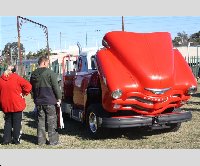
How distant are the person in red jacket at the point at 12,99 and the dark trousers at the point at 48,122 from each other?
1.57 ft

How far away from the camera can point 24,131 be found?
390 inches

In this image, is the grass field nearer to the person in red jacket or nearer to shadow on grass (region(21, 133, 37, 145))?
shadow on grass (region(21, 133, 37, 145))

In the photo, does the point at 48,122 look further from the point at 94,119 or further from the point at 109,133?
the point at 109,133

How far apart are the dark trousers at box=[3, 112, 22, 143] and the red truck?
1.70 metres

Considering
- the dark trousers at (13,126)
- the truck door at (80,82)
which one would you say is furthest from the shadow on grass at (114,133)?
the dark trousers at (13,126)

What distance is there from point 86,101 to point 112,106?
1.34 m

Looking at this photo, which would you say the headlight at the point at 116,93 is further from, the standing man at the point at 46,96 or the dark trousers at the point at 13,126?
the dark trousers at the point at 13,126

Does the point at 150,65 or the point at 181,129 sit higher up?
the point at 150,65

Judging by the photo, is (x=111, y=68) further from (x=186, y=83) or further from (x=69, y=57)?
(x=69, y=57)

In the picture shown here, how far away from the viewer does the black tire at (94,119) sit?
8.56 meters

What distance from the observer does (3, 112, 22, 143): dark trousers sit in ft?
26.8

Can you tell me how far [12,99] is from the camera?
8047 millimetres

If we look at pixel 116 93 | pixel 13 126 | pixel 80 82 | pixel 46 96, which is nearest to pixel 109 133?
pixel 80 82

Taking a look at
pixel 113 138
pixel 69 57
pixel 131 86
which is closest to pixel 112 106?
pixel 131 86
